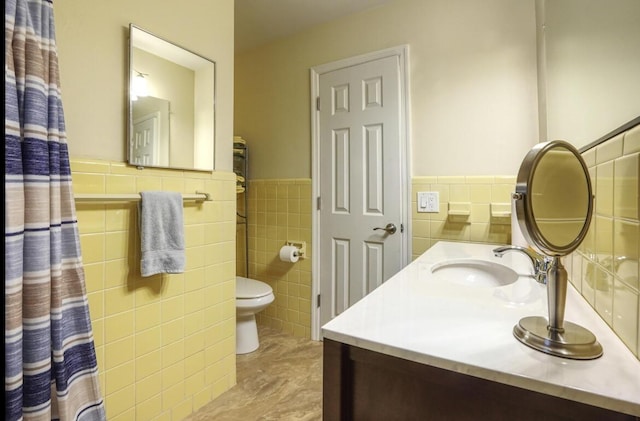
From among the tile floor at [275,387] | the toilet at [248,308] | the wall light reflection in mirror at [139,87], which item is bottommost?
the tile floor at [275,387]

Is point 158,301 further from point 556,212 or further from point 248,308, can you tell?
point 556,212

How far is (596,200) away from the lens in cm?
71

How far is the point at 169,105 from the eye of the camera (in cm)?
145

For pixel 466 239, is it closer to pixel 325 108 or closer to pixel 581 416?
pixel 325 108

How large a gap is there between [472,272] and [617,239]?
2.70 feet

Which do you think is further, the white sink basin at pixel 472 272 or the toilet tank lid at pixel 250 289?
the toilet tank lid at pixel 250 289

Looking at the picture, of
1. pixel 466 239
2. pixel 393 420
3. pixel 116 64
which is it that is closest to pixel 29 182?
pixel 116 64

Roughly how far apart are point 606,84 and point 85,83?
1.61 metres

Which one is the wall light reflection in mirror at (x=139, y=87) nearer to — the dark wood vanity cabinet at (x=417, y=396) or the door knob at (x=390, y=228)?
the dark wood vanity cabinet at (x=417, y=396)

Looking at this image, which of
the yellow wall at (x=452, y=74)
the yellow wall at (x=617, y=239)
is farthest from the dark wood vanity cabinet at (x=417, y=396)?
the yellow wall at (x=452, y=74)

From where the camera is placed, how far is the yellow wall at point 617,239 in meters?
0.52

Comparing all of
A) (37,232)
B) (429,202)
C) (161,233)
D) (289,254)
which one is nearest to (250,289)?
(289,254)

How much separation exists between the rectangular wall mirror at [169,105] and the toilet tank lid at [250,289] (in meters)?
0.88

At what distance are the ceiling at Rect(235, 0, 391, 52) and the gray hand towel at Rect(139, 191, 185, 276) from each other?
61.5 inches
